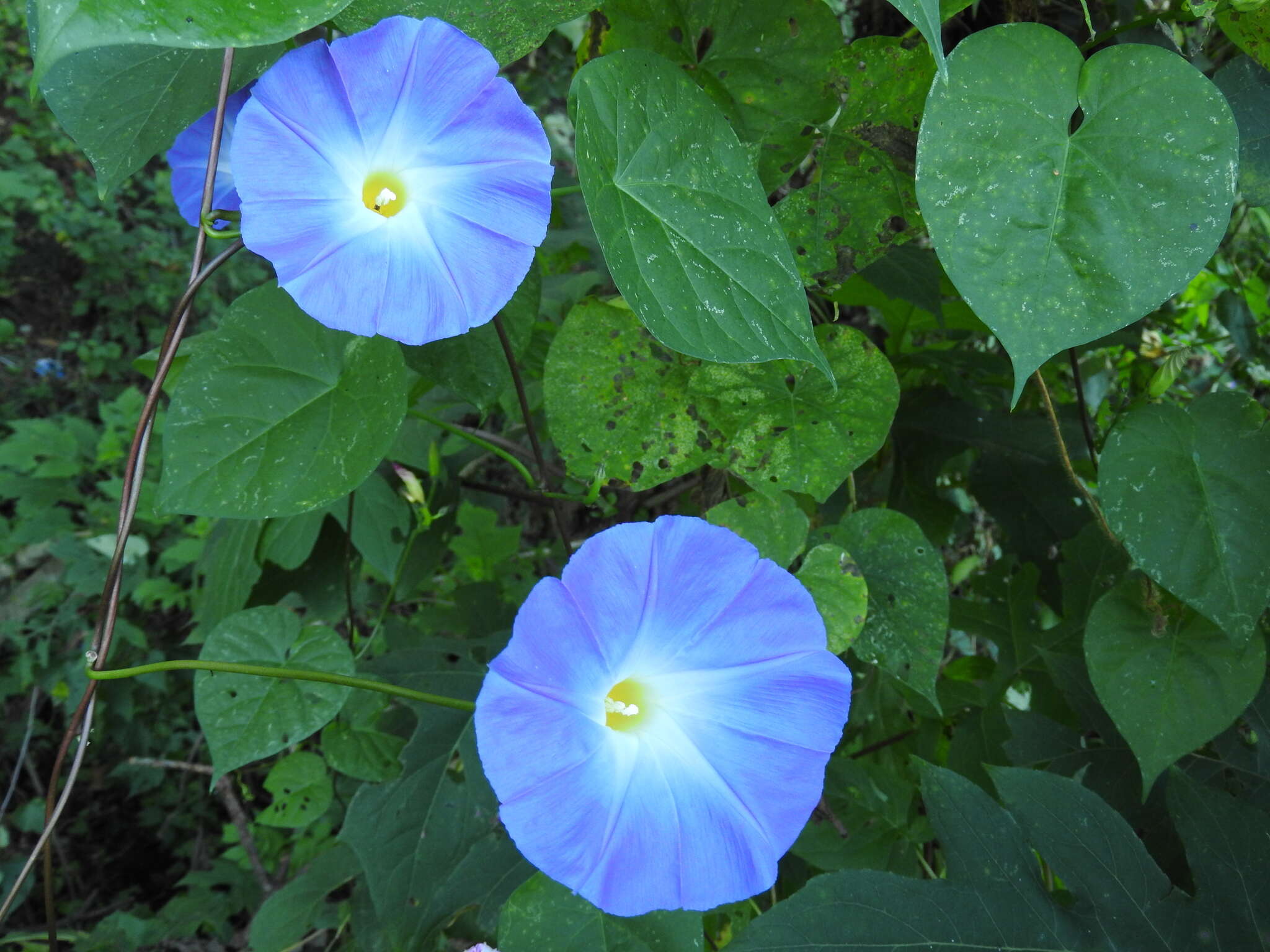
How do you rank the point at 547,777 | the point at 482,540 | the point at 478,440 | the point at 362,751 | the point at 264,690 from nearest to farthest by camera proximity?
the point at 547,777 → the point at 264,690 → the point at 478,440 → the point at 362,751 → the point at 482,540

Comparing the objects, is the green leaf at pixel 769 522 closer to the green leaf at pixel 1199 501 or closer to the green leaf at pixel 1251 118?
the green leaf at pixel 1199 501

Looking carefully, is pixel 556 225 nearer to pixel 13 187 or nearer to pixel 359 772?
pixel 359 772

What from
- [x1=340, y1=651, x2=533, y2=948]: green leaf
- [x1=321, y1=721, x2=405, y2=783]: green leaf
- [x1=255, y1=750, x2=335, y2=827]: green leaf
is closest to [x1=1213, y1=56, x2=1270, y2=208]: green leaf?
[x1=340, y1=651, x2=533, y2=948]: green leaf

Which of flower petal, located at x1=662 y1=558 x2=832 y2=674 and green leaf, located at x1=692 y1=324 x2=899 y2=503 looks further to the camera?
green leaf, located at x1=692 y1=324 x2=899 y2=503

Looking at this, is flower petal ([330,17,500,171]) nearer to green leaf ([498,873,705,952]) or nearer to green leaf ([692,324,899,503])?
green leaf ([692,324,899,503])

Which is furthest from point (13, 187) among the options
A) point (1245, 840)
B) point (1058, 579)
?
point (1245, 840)

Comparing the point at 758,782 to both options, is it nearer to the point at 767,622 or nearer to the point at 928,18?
the point at 767,622

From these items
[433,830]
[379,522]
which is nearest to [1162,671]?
[433,830]
